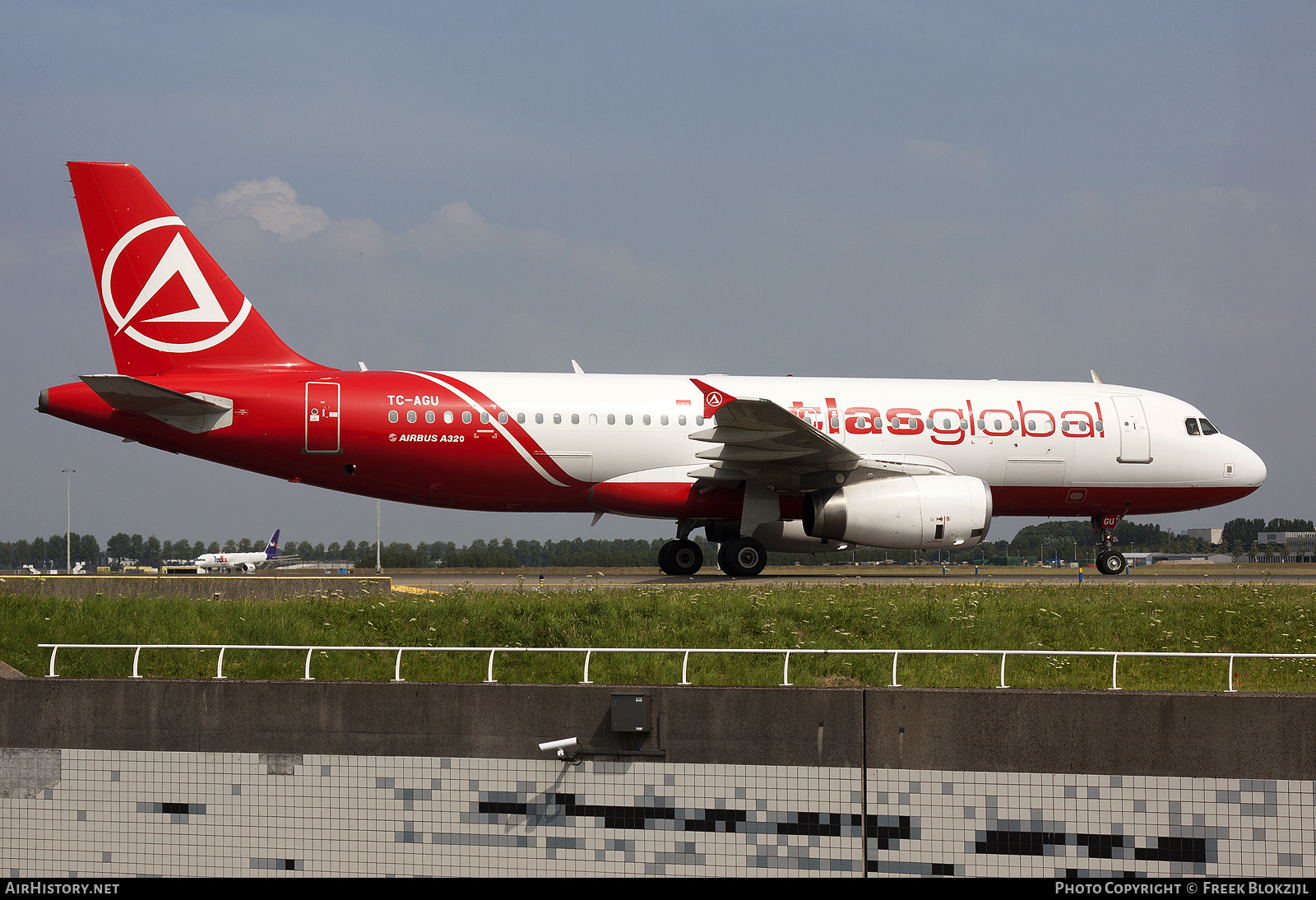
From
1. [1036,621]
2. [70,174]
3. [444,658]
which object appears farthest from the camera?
[70,174]

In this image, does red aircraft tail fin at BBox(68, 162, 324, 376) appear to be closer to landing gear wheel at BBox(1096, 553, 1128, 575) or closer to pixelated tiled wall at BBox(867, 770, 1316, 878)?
pixelated tiled wall at BBox(867, 770, 1316, 878)

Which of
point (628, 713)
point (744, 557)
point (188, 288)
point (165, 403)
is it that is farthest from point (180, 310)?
point (628, 713)

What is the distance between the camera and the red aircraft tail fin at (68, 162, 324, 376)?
77.5 feet

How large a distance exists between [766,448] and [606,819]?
13422 millimetres

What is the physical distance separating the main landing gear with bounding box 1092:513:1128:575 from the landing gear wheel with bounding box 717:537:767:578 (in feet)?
28.5

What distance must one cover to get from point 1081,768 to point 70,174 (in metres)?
22.4

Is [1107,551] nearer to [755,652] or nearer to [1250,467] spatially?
[1250,467]

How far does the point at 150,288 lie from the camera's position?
23.7 meters

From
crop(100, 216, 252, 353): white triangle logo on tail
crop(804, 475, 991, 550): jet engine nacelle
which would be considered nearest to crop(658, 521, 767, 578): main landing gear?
crop(804, 475, 991, 550): jet engine nacelle

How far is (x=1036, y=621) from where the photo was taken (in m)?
15.0

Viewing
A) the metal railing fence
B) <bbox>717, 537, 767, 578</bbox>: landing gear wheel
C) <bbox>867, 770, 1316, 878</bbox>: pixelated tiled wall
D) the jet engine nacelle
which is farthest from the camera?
<bbox>717, 537, 767, 578</bbox>: landing gear wheel

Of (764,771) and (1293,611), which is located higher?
(1293,611)
